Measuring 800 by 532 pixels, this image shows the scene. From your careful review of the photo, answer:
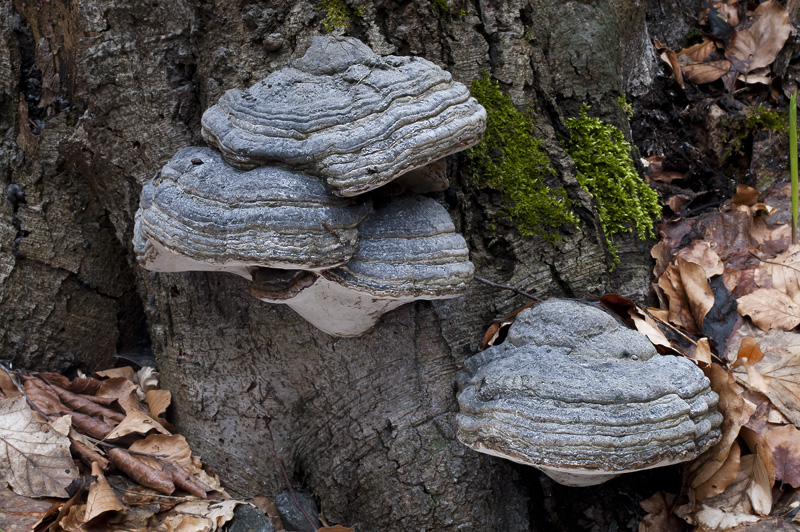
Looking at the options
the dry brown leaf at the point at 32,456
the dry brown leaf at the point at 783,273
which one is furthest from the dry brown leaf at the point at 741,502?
the dry brown leaf at the point at 32,456

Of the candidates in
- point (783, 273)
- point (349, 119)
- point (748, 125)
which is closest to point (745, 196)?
point (748, 125)

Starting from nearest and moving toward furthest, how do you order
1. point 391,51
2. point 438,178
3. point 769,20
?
point 438,178
point 391,51
point 769,20

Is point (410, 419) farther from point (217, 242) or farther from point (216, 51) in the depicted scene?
point (216, 51)

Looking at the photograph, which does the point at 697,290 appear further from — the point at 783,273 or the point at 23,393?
the point at 23,393

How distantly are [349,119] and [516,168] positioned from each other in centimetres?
112

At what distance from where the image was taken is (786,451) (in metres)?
2.57

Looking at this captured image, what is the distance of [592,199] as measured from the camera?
124 inches

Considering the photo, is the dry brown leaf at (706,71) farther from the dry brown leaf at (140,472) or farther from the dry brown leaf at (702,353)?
the dry brown leaf at (140,472)

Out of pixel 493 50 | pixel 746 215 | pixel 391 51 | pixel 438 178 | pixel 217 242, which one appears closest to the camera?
pixel 217 242

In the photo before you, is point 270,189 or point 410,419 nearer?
point 270,189

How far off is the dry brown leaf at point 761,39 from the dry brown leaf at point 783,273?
1.62 meters

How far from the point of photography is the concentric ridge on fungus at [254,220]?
2.07 m

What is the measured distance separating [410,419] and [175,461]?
1.18 meters

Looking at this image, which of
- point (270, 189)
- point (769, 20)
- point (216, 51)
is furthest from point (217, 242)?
point (769, 20)
